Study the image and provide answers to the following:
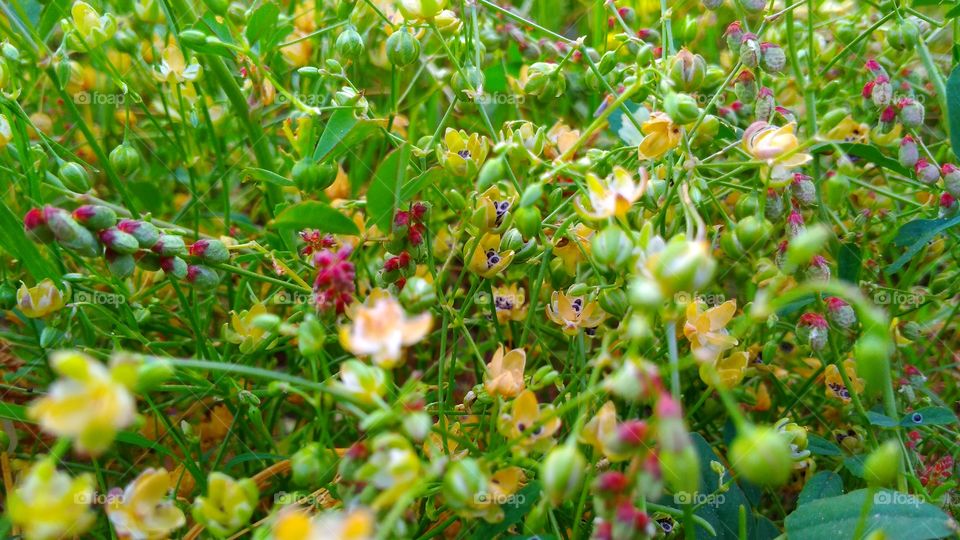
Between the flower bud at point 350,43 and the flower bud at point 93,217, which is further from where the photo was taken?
the flower bud at point 350,43

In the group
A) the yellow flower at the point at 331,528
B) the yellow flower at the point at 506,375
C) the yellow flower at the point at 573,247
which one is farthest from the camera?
the yellow flower at the point at 573,247

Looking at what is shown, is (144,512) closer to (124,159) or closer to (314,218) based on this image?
(314,218)

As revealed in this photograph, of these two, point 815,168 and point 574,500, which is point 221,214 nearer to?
point 574,500

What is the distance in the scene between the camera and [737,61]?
2.79ft

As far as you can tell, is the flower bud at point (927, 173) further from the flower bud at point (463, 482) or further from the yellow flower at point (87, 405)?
the yellow flower at point (87, 405)

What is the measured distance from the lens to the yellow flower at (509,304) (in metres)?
0.88

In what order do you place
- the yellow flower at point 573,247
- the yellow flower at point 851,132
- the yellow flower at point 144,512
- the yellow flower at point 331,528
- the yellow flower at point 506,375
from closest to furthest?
the yellow flower at point 331,528 → the yellow flower at point 144,512 → the yellow flower at point 506,375 → the yellow flower at point 573,247 → the yellow flower at point 851,132

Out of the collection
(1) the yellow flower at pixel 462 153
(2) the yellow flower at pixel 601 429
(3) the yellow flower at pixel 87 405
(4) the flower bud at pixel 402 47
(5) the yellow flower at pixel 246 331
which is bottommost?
(5) the yellow flower at pixel 246 331

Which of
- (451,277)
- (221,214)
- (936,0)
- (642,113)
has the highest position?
(936,0)

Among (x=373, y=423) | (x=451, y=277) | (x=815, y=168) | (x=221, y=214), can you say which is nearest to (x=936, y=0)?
(x=815, y=168)

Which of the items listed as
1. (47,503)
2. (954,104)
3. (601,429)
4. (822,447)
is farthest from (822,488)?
(47,503)

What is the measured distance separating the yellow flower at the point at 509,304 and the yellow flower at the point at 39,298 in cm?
43

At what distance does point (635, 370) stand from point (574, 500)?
0.96 feet

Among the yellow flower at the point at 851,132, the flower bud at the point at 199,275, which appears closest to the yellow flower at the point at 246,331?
the flower bud at the point at 199,275
